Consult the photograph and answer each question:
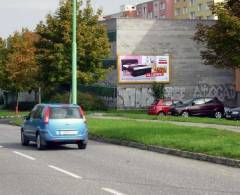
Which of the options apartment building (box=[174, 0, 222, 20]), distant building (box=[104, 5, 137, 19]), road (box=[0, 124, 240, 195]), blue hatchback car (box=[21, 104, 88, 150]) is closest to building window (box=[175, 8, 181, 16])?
apartment building (box=[174, 0, 222, 20])

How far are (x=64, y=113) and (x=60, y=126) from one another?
517 mm

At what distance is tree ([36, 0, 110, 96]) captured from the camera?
1780 inches

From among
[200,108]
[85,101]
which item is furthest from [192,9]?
[200,108]

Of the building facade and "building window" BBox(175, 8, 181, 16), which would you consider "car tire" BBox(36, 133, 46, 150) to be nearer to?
the building facade

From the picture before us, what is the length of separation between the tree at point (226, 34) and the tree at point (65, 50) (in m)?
23.0

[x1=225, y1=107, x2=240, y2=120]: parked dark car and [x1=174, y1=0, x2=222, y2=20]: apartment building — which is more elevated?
[x1=174, y1=0, x2=222, y2=20]: apartment building

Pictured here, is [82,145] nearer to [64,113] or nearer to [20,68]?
[64,113]

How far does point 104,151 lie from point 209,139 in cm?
327

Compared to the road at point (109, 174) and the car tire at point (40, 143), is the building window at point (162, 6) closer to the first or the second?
the car tire at point (40, 143)

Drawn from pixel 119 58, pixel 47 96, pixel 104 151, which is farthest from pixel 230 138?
pixel 47 96

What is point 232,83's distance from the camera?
201 ft

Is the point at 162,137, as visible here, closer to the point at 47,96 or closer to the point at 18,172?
the point at 18,172

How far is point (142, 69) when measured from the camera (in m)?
58.0

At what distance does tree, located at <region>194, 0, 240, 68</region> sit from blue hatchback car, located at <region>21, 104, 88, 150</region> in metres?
5.52
